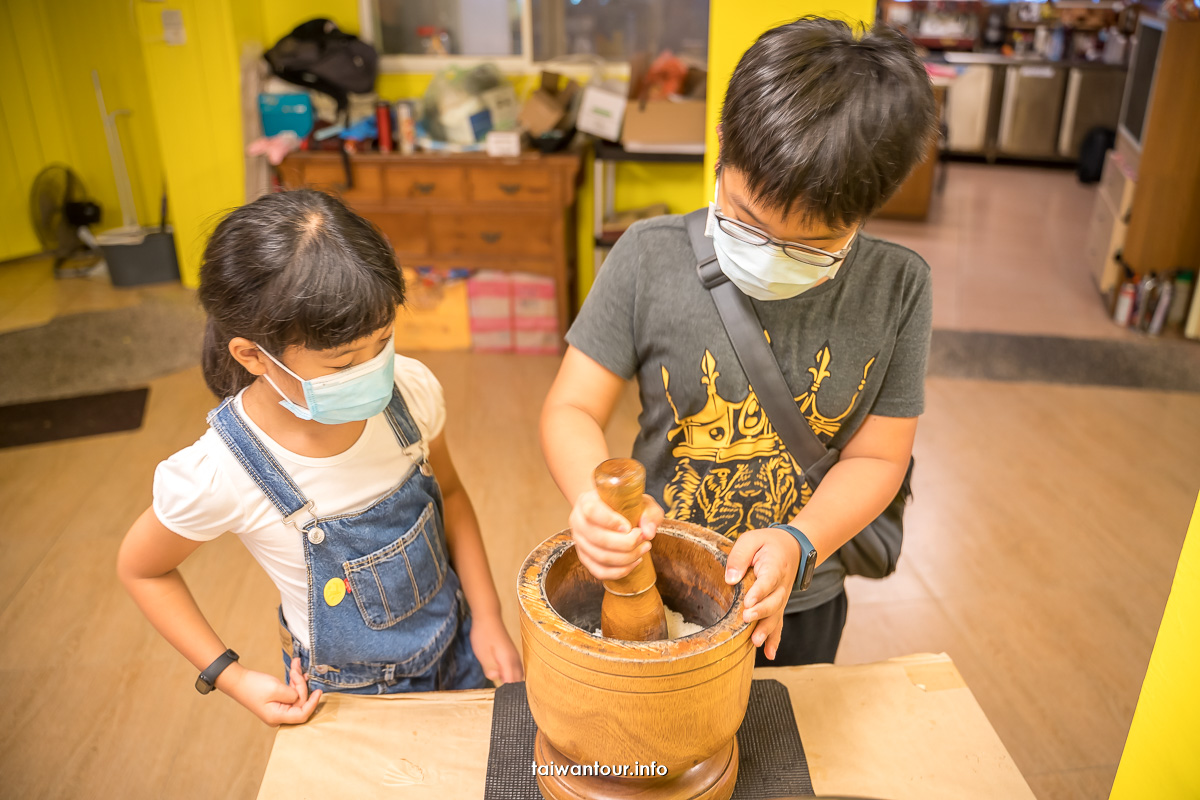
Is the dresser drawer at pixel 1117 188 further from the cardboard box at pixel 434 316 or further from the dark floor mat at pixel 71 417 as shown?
the dark floor mat at pixel 71 417

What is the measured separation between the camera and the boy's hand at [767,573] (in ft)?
2.53

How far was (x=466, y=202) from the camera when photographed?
146 inches

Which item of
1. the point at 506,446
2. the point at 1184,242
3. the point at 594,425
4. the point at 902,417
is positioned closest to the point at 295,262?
the point at 594,425

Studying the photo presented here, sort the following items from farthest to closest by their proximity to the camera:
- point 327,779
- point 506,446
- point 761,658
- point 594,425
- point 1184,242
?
1. point 1184,242
2. point 506,446
3. point 761,658
4. point 594,425
5. point 327,779

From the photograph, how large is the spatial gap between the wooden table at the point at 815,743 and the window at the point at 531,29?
3412 mm

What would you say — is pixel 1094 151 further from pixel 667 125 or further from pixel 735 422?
pixel 735 422

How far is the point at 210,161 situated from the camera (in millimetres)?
4250

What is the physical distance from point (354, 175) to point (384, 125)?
250 millimetres

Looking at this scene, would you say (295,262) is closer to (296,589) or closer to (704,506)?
(296,589)

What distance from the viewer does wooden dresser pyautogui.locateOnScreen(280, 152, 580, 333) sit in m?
3.64

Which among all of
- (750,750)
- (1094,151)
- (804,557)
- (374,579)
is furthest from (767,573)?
(1094,151)

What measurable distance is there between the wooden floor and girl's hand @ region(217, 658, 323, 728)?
1018 mm

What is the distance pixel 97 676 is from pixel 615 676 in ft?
6.43

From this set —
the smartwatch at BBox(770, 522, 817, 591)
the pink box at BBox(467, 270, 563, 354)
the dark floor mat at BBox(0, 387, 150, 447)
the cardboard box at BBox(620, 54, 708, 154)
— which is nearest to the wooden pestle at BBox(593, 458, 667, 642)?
the smartwatch at BBox(770, 522, 817, 591)
